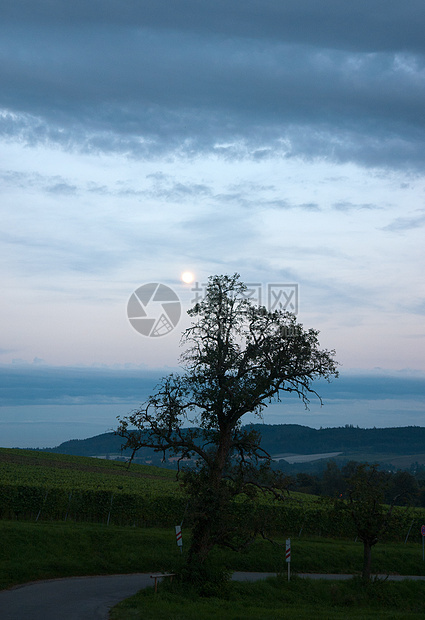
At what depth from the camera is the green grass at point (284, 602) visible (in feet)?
66.9

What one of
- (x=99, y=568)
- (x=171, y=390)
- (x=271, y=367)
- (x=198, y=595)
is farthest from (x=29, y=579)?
(x=271, y=367)

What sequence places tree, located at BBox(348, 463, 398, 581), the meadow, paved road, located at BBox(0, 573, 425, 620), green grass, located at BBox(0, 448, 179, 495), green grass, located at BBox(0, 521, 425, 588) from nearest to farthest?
paved road, located at BBox(0, 573, 425, 620)
the meadow
green grass, located at BBox(0, 521, 425, 588)
tree, located at BBox(348, 463, 398, 581)
green grass, located at BBox(0, 448, 179, 495)

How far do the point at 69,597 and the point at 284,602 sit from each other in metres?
9.31

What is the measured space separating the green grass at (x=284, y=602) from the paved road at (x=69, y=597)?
103 centimetres

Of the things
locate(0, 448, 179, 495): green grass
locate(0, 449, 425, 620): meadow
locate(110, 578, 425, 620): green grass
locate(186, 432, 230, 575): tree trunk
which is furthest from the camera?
locate(0, 448, 179, 495): green grass

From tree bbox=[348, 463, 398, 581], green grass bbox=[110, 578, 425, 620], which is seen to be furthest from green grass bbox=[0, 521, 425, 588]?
tree bbox=[348, 463, 398, 581]

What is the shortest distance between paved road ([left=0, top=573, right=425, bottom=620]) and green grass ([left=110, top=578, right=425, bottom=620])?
103 cm

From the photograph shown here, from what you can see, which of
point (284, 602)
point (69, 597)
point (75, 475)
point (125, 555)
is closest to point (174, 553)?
point (125, 555)

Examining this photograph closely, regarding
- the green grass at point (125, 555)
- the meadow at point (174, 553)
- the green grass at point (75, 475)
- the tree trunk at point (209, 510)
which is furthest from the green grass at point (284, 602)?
the green grass at point (75, 475)

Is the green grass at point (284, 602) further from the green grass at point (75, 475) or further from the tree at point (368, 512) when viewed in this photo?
the green grass at point (75, 475)

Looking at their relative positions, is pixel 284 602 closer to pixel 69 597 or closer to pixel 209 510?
pixel 209 510

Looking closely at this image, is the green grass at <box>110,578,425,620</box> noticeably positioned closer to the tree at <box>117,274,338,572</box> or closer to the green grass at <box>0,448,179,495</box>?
the tree at <box>117,274,338,572</box>

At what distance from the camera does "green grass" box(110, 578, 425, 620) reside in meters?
20.4

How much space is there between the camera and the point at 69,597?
909 inches
